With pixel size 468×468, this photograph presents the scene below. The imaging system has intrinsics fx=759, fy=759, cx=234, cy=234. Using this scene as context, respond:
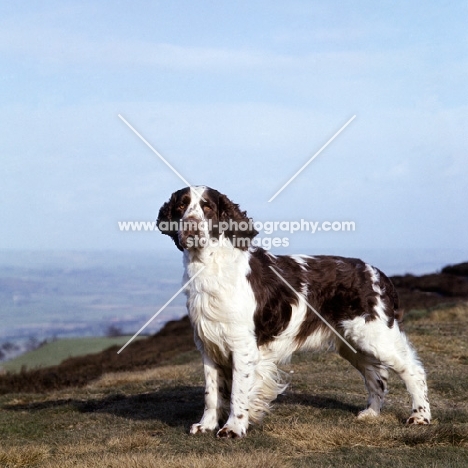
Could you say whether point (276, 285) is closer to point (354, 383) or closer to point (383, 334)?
point (383, 334)

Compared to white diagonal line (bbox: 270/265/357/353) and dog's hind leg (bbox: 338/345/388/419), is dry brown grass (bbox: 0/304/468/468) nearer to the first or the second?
dog's hind leg (bbox: 338/345/388/419)

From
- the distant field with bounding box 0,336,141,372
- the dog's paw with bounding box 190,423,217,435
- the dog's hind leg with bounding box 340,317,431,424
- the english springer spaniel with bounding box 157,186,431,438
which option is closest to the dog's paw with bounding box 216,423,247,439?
the english springer spaniel with bounding box 157,186,431,438

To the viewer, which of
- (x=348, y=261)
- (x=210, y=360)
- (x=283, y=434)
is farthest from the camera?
(x=348, y=261)

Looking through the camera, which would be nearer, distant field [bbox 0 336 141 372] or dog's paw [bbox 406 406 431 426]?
dog's paw [bbox 406 406 431 426]

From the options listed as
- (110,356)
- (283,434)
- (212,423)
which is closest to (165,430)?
(212,423)

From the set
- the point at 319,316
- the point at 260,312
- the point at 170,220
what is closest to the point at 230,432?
the point at 260,312

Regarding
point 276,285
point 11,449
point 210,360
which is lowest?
point 11,449

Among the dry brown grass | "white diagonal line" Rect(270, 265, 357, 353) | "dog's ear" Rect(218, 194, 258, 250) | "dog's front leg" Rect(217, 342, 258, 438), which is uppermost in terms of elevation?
"dog's ear" Rect(218, 194, 258, 250)
